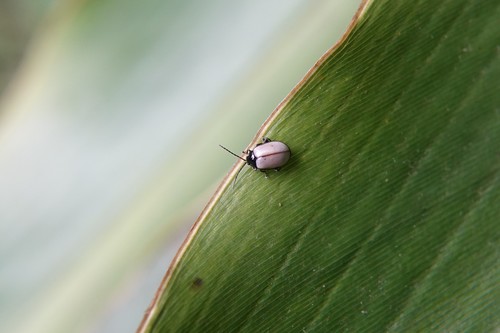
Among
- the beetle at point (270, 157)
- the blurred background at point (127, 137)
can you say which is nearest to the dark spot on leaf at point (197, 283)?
the beetle at point (270, 157)

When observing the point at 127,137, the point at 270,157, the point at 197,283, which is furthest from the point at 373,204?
the point at 127,137

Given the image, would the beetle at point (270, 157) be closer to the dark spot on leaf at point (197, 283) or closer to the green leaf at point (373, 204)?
the green leaf at point (373, 204)

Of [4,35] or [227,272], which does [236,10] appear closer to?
[227,272]

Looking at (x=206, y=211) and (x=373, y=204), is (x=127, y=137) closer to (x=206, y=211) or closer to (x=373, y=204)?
(x=206, y=211)

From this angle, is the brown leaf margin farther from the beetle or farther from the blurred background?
the blurred background

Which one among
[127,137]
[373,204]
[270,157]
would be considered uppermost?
[127,137]

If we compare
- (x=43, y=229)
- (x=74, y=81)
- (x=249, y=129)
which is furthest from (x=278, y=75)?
(x=43, y=229)
